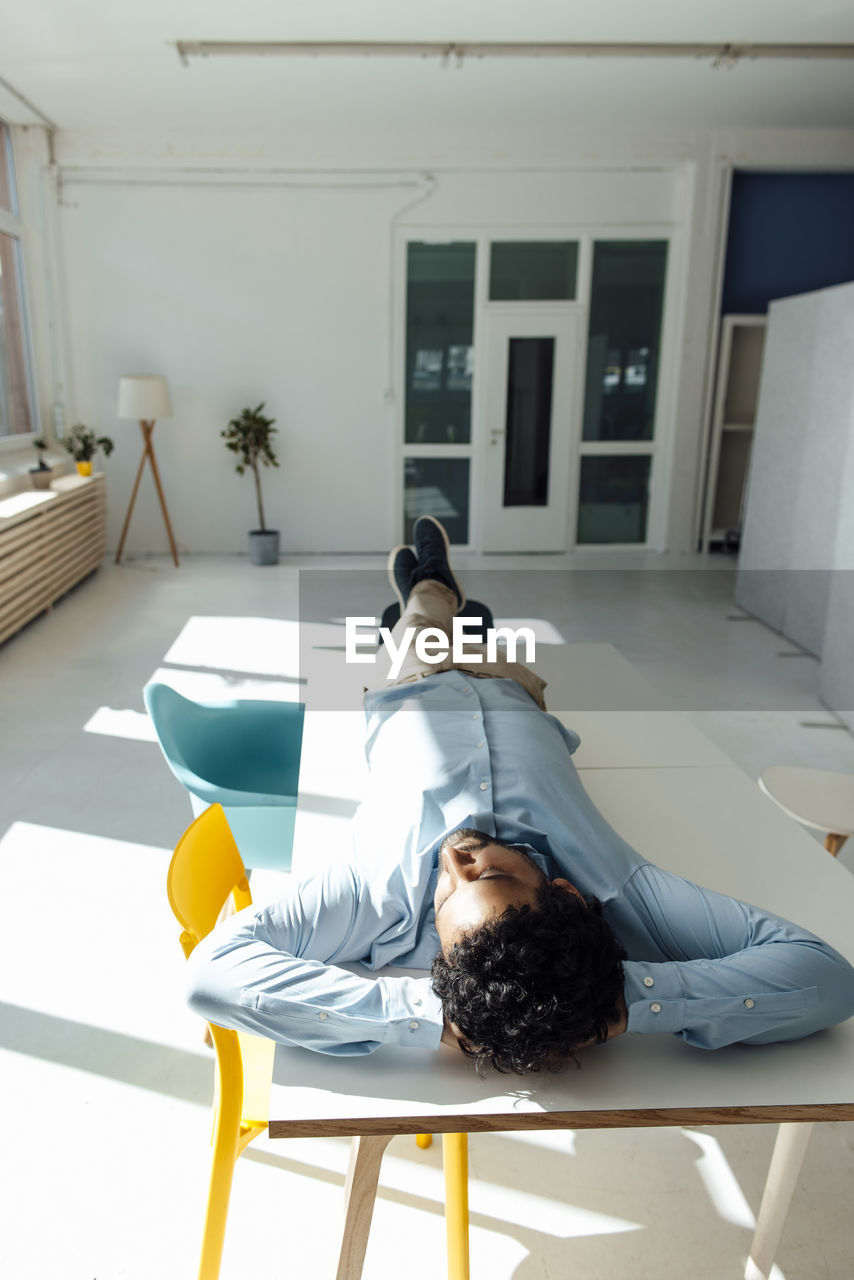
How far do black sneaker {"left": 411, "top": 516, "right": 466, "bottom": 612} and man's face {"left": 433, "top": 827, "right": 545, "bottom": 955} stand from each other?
1.56 meters

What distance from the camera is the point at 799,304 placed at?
5359 millimetres

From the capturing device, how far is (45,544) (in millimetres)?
5691

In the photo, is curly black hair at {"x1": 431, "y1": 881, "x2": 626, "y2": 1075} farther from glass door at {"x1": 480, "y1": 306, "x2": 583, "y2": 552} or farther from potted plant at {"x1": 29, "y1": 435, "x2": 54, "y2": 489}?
glass door at {"x1": 480, "y1": 306, "x2": 583, "y2": 552}

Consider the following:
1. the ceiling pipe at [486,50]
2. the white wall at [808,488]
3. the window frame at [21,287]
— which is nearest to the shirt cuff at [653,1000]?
the white wall at [808,488]

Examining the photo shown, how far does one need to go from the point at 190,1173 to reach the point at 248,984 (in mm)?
809

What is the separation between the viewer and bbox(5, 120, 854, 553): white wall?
7.15 meters

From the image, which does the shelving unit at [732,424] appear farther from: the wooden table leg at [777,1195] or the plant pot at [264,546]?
the wooden table leg at [777,1195]

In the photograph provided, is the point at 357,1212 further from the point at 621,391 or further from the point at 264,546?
the point at 621,391

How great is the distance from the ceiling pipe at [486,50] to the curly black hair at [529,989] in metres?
5.72

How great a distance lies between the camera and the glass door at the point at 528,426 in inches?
296

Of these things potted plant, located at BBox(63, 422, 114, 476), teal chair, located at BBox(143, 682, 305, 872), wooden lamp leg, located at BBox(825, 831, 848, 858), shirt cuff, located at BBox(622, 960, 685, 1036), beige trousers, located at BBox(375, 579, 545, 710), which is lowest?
wooden lamp leg, located at BBox(825, 831, 848, 858)

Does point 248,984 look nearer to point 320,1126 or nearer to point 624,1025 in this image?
point 320,1126

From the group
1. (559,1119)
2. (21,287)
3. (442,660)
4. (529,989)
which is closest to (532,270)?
(21,287)

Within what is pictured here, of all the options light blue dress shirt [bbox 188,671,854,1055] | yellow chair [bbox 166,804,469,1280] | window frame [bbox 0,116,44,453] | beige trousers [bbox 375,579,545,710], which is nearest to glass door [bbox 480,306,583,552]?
window frame [bbox 0,116,44,453]
